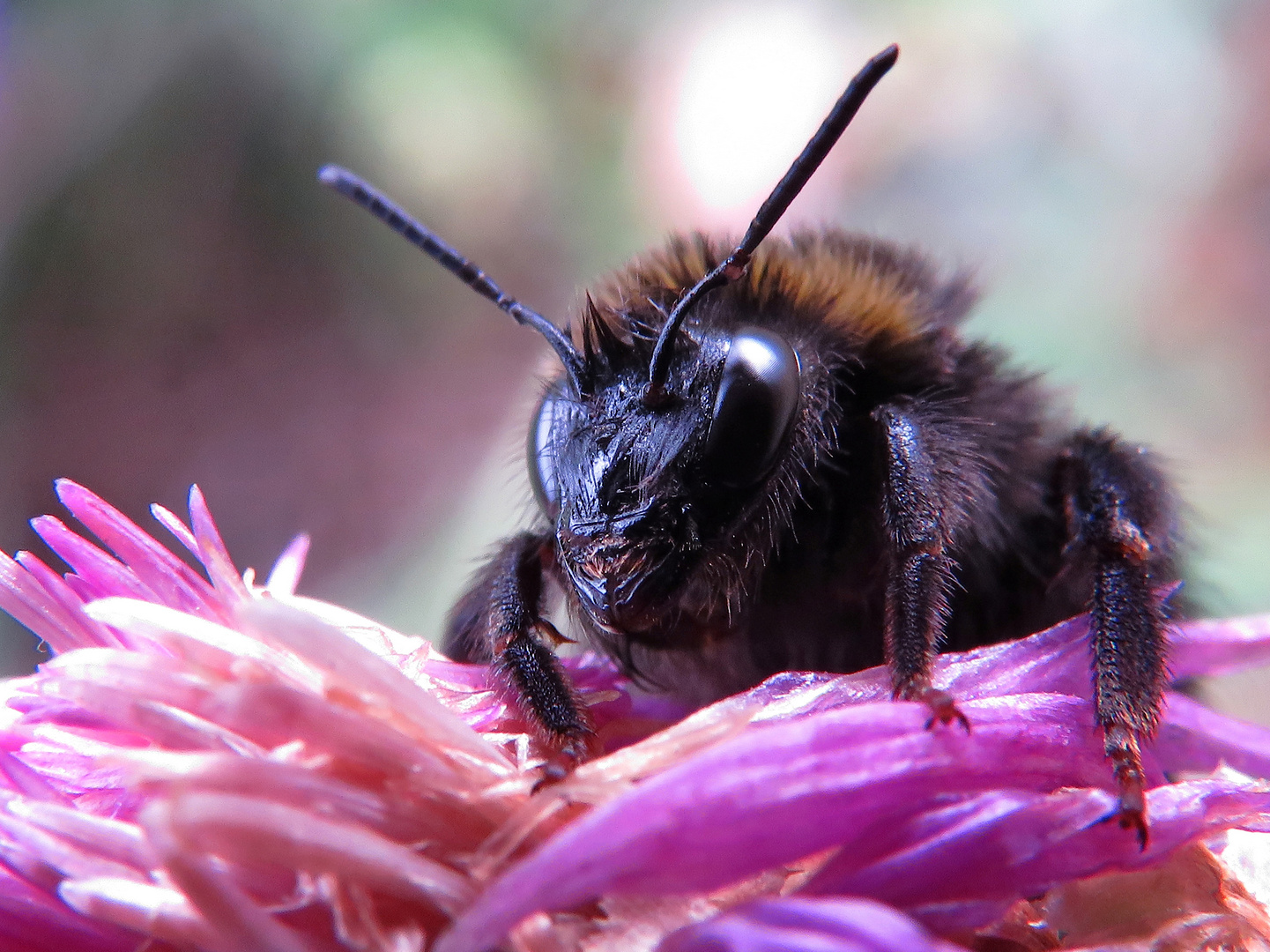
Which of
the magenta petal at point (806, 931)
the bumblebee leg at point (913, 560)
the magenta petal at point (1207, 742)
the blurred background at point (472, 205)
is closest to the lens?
the magenta petal at point (806, 931)

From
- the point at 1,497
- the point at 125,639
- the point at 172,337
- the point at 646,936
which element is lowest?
the point at 646,936

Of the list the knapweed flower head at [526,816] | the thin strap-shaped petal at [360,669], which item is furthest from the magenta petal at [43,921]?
the thin strap-shaped petal at [360,669]

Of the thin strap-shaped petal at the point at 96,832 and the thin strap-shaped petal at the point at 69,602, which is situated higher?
the thin strap-shaped petal at the point at 69,602

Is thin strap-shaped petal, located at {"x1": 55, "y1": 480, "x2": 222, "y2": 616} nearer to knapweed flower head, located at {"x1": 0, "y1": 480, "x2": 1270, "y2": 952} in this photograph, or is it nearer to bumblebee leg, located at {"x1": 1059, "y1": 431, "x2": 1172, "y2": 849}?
knapweed flower head, located at {"x1": 0, "y1": 480, "x2": 1270, "y2": 952}

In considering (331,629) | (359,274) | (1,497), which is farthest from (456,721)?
(359,274)

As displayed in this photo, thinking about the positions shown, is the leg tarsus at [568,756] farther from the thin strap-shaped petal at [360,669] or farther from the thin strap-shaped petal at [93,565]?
the thin strap-shaped petal at [93,565]

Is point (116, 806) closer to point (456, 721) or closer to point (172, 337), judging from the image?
point (456, 721)

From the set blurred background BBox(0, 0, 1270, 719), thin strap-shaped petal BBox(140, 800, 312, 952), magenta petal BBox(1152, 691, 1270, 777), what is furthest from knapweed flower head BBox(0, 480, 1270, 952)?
blurred background BBox(0, 0, 1270, 719)
